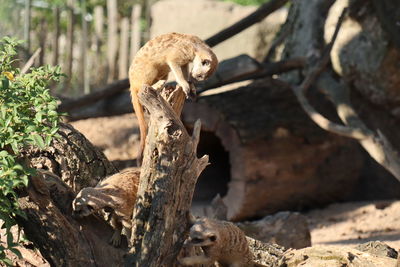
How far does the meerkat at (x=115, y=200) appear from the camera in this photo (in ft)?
10.2

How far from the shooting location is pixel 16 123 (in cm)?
276

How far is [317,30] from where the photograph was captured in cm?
698

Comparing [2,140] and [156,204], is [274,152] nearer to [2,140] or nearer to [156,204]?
[156,204]

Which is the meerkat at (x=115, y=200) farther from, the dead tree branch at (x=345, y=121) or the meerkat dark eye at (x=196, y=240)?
the dead tree branch at (x=345, y=121)

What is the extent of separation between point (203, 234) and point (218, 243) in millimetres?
111

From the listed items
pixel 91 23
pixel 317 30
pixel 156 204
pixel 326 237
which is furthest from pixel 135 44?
pixel 156 204

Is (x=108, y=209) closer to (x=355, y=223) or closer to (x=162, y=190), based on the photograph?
(x=162, y=190)

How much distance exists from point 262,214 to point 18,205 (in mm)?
4431

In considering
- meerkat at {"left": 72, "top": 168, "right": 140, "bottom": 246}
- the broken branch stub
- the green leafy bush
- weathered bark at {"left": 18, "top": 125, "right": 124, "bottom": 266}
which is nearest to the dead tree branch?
weathered bark at {"left": 18, "top": 125, "right": 124, "bottom": 266}

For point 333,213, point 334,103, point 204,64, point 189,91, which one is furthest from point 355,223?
point 189,91

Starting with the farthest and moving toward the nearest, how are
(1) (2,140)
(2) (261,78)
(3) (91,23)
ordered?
(3) (91,23)
(2) (261,78)
(1) (2,140)

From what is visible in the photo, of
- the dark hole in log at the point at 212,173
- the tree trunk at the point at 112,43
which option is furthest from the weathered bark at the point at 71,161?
the tree trunk at the point at 112,43

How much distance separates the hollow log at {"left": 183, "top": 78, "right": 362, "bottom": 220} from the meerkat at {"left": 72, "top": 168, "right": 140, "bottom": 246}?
3410mm

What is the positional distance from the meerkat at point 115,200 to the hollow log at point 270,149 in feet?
11.2
